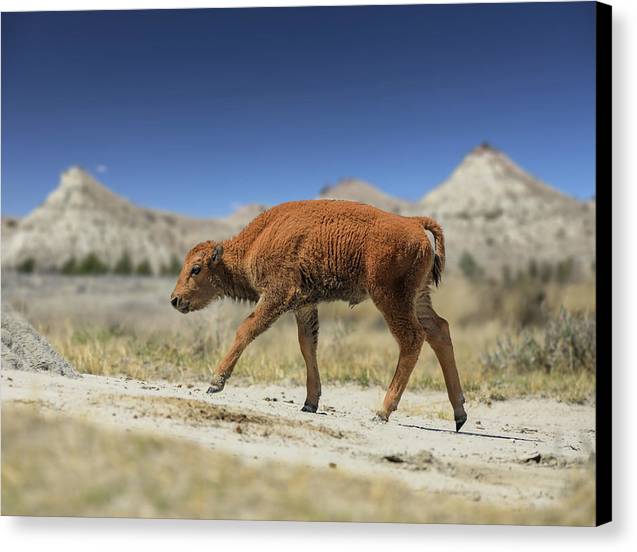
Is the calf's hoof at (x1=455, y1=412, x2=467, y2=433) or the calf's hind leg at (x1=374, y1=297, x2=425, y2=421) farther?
→ the calf's hoof at (x1=455, y1=412, x2=467, y2=433)

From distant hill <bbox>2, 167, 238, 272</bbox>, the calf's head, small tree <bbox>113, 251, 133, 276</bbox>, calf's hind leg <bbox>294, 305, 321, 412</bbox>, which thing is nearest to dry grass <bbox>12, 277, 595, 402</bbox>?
the calf's head

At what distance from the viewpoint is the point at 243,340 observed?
7.61 metres

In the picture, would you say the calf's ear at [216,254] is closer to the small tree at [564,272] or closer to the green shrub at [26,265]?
the small tree at [564,272]

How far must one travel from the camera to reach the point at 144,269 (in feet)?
96.3

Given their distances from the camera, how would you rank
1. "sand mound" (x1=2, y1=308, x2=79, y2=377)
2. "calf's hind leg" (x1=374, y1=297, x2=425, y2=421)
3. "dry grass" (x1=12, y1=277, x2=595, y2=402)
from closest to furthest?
"calf's hind leg" (x1=374, y1=297, x2=425, y2=421) → "sand mound" (x1=2, y1=308, x2=79, y2=377) → "dry grass" (x1=12, y1=277, x2=595, y2=402)

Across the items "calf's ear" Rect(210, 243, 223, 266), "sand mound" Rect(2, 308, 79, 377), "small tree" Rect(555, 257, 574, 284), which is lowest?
"sand mound" Rect(2, 308, 79, 377)

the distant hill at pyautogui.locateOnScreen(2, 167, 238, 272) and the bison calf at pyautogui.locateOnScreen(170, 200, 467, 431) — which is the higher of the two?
the distant hill at pyautogui.locateOnScreen(2, 167, 238, 272)

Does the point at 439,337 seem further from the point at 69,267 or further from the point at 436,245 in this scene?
the point at 69,267

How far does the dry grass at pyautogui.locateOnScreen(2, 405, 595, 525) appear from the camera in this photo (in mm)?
6395

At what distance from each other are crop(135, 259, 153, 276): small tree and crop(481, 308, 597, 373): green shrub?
61.4ft

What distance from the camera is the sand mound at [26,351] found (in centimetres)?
783

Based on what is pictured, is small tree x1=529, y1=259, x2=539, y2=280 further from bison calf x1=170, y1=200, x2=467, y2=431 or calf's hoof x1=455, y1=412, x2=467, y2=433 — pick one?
bison calf x1=170, y1=200, x2=467, y2=431

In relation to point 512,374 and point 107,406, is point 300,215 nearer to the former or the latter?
point 107,406

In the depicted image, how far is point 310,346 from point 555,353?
15.7 feet
